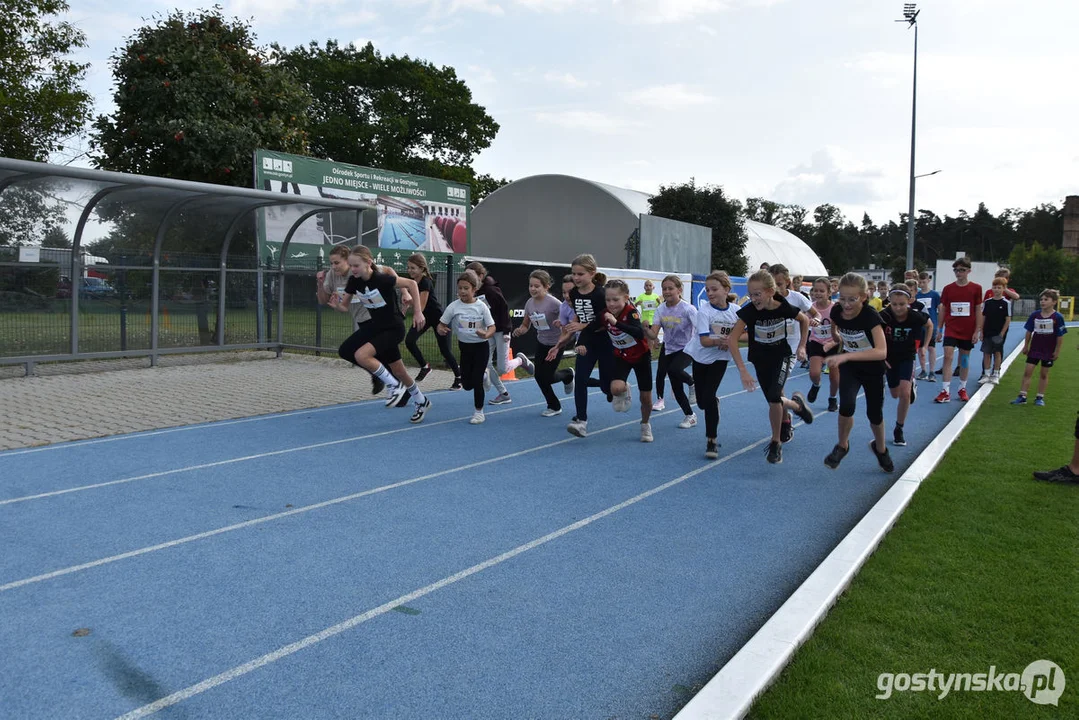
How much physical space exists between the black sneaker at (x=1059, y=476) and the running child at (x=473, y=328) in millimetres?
5577

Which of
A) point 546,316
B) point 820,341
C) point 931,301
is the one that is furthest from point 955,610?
point 931,301

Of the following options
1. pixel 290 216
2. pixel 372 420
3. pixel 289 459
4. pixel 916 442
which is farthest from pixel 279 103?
Result: pixel 916 442

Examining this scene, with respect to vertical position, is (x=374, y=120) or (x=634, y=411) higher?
(x=374, y=120)

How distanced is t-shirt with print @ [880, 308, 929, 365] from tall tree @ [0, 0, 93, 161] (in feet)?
67.2

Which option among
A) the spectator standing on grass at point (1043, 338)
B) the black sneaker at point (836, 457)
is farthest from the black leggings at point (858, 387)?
the spectator standing on grass at point (1043, 338)

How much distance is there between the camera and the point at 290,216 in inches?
698

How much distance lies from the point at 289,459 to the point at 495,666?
463 centimetres

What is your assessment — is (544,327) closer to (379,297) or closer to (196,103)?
(379,297)

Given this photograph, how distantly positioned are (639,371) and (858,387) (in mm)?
2314

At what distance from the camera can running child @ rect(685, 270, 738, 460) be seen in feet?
26.6

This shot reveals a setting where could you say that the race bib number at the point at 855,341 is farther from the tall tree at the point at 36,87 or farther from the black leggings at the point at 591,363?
the tall tree at the point at 36,87

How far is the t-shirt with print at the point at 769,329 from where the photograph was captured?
23.9 ft

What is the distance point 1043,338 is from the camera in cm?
1163

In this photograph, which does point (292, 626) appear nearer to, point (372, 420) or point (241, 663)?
point (241, 663)
